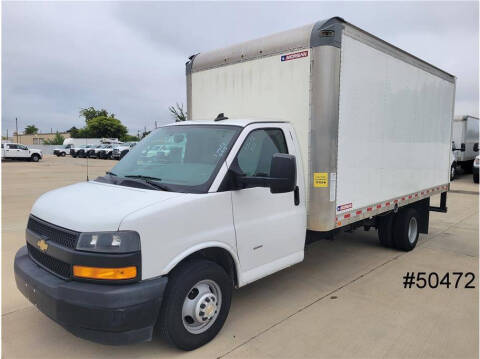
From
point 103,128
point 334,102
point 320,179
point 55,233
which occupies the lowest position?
point 55,233

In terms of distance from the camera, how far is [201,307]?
11.1ft

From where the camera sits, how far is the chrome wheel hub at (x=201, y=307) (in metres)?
3.34

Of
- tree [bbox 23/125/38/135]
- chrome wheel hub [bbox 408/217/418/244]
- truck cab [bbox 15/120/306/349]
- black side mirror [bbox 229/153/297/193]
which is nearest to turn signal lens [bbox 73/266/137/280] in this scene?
truck cab [bbox 15/120/306/349]

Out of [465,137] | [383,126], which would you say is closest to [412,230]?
[383,126]

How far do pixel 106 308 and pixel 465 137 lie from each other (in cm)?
2158

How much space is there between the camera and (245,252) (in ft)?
12.3

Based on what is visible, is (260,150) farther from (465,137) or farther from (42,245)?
(465,137)

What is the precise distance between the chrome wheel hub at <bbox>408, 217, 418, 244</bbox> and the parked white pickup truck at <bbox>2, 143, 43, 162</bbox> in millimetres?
34728

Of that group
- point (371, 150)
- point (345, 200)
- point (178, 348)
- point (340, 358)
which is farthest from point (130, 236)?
point (371, 150)

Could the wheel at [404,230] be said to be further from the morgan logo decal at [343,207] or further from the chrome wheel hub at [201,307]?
the chrome wheel hub at [201,307]

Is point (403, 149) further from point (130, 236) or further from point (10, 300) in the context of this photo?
point (10, 300)

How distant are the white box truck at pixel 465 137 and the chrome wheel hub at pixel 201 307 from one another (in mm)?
18886

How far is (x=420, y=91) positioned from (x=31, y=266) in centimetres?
601

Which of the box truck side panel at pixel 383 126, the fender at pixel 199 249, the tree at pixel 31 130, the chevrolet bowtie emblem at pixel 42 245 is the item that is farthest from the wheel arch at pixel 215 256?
the tree at pixel 31 130
